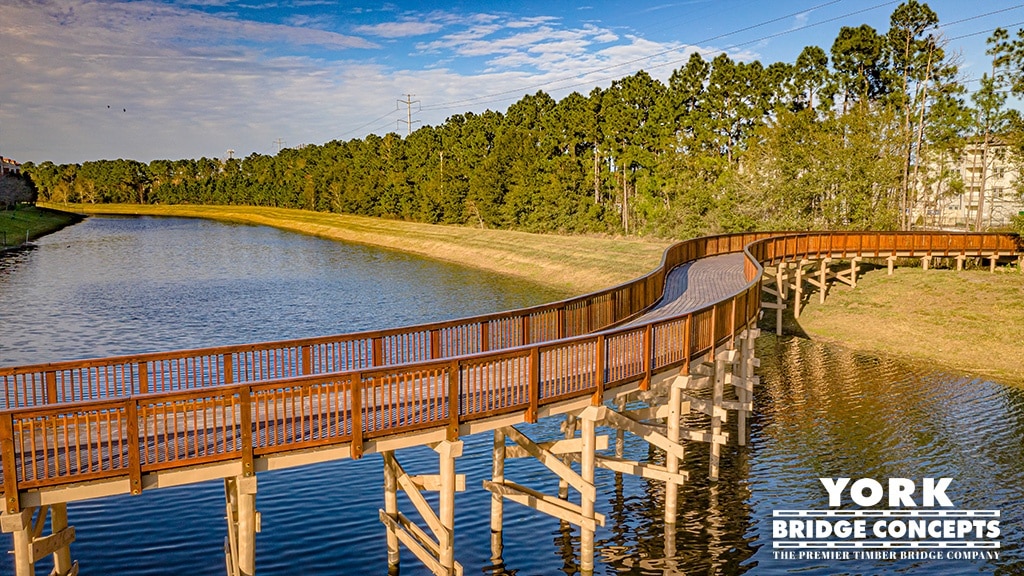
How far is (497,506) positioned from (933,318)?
30073 mm

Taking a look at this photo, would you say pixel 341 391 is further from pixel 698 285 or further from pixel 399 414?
pixel 698 285

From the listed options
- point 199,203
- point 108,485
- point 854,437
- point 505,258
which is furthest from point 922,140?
point 199,203

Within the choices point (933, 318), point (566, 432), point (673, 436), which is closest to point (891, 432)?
point (673, 436)

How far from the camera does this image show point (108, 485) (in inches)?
428

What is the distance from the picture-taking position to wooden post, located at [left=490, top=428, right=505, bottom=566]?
639 inches

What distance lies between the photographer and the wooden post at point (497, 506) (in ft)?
53.2

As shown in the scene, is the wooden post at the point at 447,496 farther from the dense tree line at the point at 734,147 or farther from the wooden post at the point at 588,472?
the dense tree line at the point at 734,147

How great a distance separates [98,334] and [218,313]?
25.0 feet

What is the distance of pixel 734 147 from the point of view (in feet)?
237

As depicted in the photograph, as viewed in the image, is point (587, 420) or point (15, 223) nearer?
point (587, 420)

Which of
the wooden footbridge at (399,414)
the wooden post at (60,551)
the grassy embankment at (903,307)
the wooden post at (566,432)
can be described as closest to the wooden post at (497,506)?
the wooden footbridge at (399,414)

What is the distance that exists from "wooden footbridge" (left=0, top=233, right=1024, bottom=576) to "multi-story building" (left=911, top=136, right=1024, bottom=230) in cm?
4590

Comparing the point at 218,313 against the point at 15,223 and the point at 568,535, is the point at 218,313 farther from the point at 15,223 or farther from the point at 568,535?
the point at 15,223

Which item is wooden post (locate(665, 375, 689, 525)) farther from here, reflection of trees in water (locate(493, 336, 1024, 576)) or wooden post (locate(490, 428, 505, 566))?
wooden post (locate(490, 428, 505, 566))
